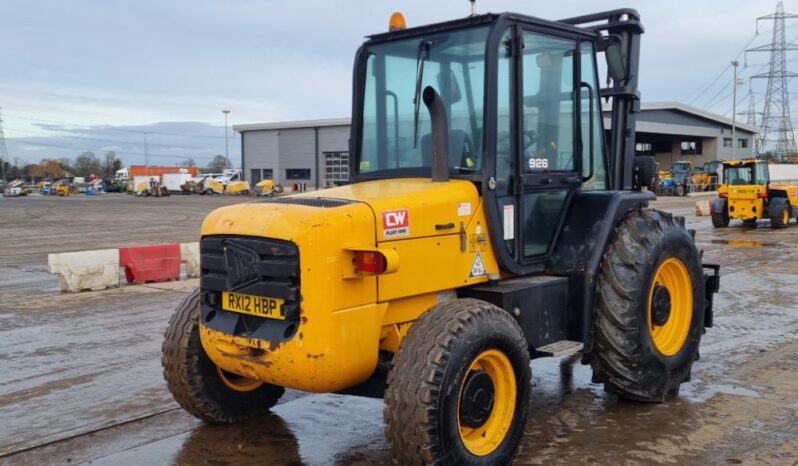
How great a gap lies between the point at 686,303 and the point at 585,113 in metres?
1.78

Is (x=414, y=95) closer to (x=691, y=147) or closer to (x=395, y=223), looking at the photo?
(x=395, y=223)

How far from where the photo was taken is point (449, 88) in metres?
4.90

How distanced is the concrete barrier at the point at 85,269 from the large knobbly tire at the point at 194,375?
6958mm

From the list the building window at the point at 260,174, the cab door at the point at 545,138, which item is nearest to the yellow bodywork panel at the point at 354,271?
the cab door at the point at 545,138

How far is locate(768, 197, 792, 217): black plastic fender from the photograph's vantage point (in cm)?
2238

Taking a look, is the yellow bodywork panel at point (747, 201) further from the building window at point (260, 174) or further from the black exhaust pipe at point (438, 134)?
the building window at point (260, 174)

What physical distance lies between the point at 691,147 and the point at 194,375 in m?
71.1

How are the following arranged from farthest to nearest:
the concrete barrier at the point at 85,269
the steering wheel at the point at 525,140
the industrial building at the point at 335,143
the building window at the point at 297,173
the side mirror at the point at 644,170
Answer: the building window at the point at 297,173, the industrial building at the point at 335,143, the concrete barrier at the point at 85,269, the side mirror at the point at 644,170, the steering wheel at the point at 525,140

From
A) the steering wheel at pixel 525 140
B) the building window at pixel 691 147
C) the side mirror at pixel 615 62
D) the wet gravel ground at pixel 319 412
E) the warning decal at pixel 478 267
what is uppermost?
the building window at pixel 691 147

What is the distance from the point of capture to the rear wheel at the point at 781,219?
884 inches

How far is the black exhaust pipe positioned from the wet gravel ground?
1826 mm

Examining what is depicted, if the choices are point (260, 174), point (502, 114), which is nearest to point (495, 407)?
point (502, 114)

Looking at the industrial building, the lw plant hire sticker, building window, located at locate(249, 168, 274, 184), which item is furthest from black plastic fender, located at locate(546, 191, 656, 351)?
building window, located at locate(249, 168, 274, 184)

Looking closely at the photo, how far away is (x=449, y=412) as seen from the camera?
389cm
